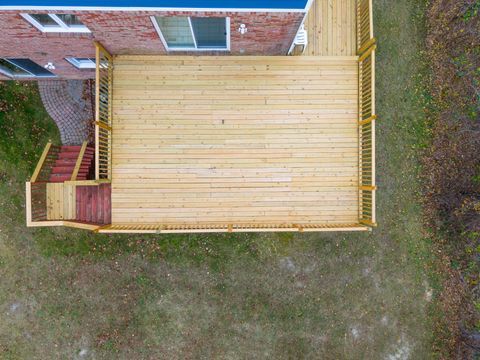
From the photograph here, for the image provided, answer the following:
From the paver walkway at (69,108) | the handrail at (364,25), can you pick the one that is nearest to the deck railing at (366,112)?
the handrail at (364,25)

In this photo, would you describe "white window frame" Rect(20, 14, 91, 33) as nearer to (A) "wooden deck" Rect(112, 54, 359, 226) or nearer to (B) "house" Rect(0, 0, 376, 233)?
(B) "house" Rect(0, 0, 376, 233)

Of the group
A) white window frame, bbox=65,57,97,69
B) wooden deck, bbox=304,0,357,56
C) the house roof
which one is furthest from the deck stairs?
wooden deck, bbox=304,0,357,56

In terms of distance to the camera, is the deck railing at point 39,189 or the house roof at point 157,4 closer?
the house roof at point 157,4

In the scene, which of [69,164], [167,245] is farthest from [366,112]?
[69,164]

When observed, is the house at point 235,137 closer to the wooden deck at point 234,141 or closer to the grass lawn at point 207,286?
the wooden deck at point 234,141

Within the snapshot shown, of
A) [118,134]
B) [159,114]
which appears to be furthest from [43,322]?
[159,114]

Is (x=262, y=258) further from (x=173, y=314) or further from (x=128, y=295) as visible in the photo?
(x=128, y=295)
